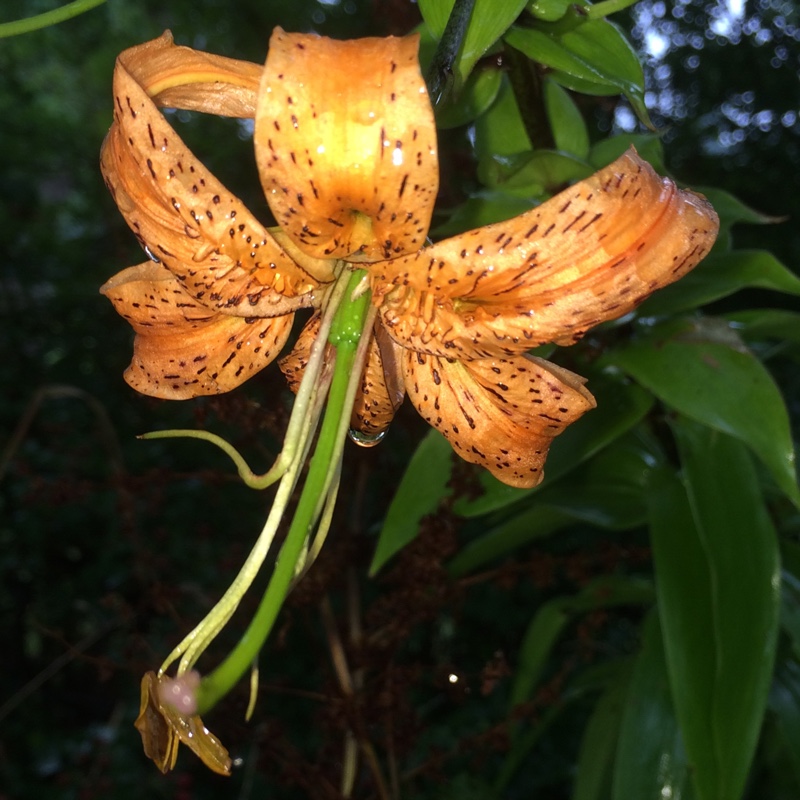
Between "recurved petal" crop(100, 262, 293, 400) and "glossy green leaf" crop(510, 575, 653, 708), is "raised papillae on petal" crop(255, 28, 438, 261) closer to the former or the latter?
"recurved petal" crop(100, 262, 293, 400)

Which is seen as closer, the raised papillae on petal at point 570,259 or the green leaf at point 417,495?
the raised papillae on petal at point 570,259

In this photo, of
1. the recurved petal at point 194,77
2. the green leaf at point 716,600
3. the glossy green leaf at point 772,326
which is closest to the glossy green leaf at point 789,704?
the green leaf at point 716,600

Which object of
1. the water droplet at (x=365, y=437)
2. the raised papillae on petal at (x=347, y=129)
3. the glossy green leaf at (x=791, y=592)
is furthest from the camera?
the glossy green leaf at (x=791, y=592)

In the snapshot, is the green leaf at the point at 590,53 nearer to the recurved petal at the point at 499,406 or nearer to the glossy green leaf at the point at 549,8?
the glossy green leaf at the point at 549,8

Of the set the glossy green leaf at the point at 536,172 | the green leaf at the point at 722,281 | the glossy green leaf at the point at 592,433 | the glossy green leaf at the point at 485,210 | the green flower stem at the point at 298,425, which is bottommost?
the glossy green leaf at the point at 592,433

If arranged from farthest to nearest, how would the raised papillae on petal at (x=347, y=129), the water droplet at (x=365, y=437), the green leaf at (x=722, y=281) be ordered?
the green leaf at (x=722, y=281) < the water droplet at (x=365, y=437) < the raised papillae on petal at (x=347, y=129)

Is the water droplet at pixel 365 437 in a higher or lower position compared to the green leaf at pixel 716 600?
higher
